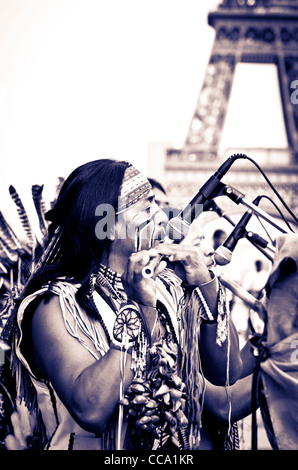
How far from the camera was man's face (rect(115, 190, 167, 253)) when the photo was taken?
4.16 ft

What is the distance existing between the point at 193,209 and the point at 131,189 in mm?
158

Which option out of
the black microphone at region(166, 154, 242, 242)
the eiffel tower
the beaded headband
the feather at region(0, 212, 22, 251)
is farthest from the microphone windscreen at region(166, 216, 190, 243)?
the eiffel tower

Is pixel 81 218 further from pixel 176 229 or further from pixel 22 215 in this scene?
pixel 22 215

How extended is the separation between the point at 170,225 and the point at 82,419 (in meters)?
0.46

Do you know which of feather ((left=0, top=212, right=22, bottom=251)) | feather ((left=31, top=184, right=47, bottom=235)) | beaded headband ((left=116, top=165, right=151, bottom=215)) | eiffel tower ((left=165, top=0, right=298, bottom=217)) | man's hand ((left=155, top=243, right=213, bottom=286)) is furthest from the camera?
eiffel tower ((left=165, top=0, right=298, bottom=217))

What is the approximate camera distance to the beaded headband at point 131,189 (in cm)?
131

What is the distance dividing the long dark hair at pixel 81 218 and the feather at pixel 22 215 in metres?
0.66

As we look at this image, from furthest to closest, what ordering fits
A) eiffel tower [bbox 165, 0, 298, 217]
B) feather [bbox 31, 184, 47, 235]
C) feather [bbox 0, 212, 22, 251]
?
eiffel tower [bbox 165, 0, 298, 217]
feather [bbox 0, 212, 22, 251]
feather [bbox 31, 184, 47, 235]

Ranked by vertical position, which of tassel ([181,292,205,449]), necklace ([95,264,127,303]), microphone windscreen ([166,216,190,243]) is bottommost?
tassel ([181,292,205,449])

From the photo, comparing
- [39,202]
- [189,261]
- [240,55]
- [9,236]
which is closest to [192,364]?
[189,261]

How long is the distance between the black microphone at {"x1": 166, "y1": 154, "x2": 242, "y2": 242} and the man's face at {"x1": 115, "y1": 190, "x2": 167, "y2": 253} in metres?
0.03

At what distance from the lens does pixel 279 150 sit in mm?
7461

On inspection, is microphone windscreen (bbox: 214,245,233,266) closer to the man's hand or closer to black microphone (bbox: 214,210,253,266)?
black microphone (bbox: 214,210,253,266)

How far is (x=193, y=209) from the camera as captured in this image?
4.28ft
